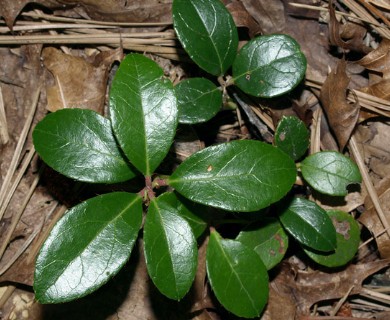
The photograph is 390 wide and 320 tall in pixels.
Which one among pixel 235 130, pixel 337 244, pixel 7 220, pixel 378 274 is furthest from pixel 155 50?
pixel 378 274

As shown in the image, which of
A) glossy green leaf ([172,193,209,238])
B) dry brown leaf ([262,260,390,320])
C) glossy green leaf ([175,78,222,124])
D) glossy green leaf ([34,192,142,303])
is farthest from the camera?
dry brown leaf ([262,260,390,320])

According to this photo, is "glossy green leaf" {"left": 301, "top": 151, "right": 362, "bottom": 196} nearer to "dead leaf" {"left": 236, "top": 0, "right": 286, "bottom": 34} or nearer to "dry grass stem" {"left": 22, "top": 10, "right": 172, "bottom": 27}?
"dead leaf" {"left": 236, "top": 0, "right": 286, "bottom": 34}

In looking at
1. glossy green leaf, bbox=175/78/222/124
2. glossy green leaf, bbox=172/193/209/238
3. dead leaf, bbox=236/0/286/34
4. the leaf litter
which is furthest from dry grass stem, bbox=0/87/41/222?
dead leaf, bbox=236/0/286/34

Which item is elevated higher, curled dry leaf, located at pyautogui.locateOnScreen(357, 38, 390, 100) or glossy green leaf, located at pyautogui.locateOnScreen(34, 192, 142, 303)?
glossy green leaf, located at pyautogui.locateOnScreen(34, 192, 142, 303)

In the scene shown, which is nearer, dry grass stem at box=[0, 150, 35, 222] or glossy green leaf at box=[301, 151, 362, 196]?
→ glossy green leaf at box=[301, 151, 362, 196]

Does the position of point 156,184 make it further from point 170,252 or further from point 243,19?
point 243,19

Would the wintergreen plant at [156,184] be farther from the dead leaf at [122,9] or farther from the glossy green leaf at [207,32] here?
the dead leaf at [122,9]

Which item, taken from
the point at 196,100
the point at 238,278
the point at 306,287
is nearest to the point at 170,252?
the point at 238,278
